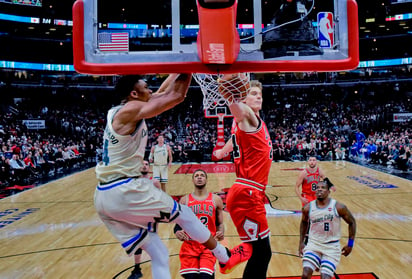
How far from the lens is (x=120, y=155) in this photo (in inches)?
102

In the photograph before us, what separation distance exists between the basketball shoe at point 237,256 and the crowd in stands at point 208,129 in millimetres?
11524

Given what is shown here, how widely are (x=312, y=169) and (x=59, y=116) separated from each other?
76.8 ft

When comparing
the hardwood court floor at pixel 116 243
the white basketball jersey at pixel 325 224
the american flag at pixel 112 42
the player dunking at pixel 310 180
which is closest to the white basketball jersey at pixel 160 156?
the hardwood court floor at pixel 116 243

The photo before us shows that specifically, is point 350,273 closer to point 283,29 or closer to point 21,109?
point 283,29

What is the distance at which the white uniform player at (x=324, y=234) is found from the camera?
387 cm

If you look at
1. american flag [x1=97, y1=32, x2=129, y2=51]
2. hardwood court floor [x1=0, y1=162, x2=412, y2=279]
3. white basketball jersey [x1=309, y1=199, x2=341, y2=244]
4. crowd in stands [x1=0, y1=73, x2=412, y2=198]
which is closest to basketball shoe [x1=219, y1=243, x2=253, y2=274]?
white basketball jersey [x1=309, y1=199, x2=341, y2=244]

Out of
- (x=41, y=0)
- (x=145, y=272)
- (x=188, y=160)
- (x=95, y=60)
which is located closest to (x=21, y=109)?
(x=41, y=0)

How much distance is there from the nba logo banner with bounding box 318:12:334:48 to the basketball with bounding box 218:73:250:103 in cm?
69

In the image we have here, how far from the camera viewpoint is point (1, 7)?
27.6 m

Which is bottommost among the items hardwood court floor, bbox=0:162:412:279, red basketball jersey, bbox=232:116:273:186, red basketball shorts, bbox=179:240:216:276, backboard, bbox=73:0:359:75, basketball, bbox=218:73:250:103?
hardwood court floor, bbox=0:162:412:279

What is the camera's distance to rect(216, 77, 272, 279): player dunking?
3131 millimetres

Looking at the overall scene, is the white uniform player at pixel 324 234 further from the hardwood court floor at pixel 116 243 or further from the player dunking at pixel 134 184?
the player dunking at pixel 134 184

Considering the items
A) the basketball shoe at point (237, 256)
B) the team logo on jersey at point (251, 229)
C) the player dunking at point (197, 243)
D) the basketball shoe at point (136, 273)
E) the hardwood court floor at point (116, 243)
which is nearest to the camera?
the basketball shoe at point (237, 256)

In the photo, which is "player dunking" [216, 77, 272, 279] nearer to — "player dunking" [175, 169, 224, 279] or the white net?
the white net
